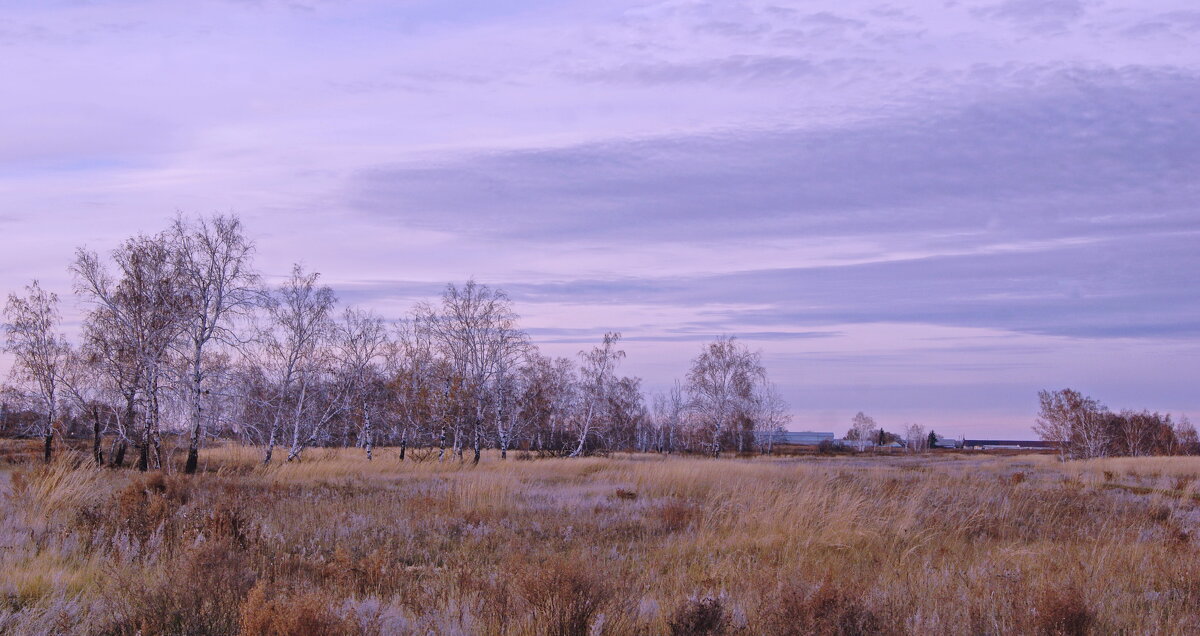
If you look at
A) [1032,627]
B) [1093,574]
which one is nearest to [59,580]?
[1032,627]

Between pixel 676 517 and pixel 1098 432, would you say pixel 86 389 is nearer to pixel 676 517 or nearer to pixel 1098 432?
pixel 676 517

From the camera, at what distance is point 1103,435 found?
53.7 m

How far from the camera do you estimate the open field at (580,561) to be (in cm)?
454

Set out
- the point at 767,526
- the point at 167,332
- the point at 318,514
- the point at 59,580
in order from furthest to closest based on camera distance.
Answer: the point at 167,332, the point at 318,514, the point at 767,526, the point at 59,580

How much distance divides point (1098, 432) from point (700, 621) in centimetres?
5990

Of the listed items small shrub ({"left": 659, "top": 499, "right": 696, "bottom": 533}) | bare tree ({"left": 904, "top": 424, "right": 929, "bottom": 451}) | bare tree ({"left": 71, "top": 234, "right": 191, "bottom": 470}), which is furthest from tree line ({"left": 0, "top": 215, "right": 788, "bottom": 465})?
bare tree ({"left": 904, "top": 424, "right": 929, "bottom": 451})

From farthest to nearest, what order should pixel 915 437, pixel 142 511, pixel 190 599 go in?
pixel 915 437, pixel 142 511, pixel 190 599

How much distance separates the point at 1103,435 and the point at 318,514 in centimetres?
5883

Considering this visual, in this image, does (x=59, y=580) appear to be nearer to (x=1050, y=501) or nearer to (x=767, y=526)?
(x=767, y=526)

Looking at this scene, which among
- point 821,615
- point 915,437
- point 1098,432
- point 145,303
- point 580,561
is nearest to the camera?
point 821,615

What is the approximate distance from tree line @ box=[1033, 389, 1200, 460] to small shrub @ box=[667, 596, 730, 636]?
5607cm

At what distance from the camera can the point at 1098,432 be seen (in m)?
53.1

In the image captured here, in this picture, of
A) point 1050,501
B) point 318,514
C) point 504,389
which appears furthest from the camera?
point 504,389

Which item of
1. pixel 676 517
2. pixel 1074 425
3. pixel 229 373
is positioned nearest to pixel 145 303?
pixel 229 373
